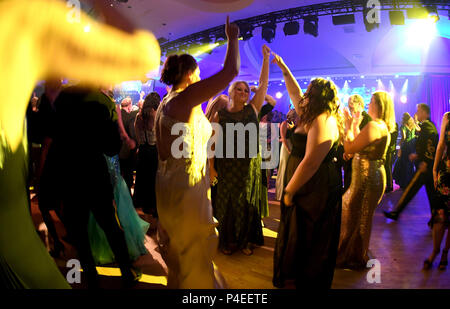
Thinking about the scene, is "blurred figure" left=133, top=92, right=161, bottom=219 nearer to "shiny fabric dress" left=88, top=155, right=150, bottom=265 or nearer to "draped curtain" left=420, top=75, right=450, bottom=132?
"shiny fabric dress" left=88, top=155, right=150, bottom=265

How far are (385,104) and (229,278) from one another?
210 centimetres

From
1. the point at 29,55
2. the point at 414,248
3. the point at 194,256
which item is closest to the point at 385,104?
the point at 414,248

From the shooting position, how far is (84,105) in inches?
75.4

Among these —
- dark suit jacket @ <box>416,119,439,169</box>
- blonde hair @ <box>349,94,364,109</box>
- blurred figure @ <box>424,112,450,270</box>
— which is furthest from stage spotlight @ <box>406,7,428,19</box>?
blurred figure @ <box>424,112,450,270</box>

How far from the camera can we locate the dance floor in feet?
7.94

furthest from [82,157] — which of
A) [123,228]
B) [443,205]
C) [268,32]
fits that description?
[268,32]

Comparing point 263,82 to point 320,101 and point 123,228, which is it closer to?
point 320,101

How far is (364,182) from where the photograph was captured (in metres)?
2.65

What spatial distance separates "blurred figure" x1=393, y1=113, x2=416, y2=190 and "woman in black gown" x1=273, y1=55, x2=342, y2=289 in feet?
18.7

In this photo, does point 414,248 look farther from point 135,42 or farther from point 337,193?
point 135,42

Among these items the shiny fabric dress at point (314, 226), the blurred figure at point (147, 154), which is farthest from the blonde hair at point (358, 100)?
the blurred figure at point (147, 154)

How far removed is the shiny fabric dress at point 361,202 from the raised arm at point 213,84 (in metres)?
1.69

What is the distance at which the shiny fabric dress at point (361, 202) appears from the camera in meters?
2.64

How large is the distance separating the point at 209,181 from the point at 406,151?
6.79 meters
